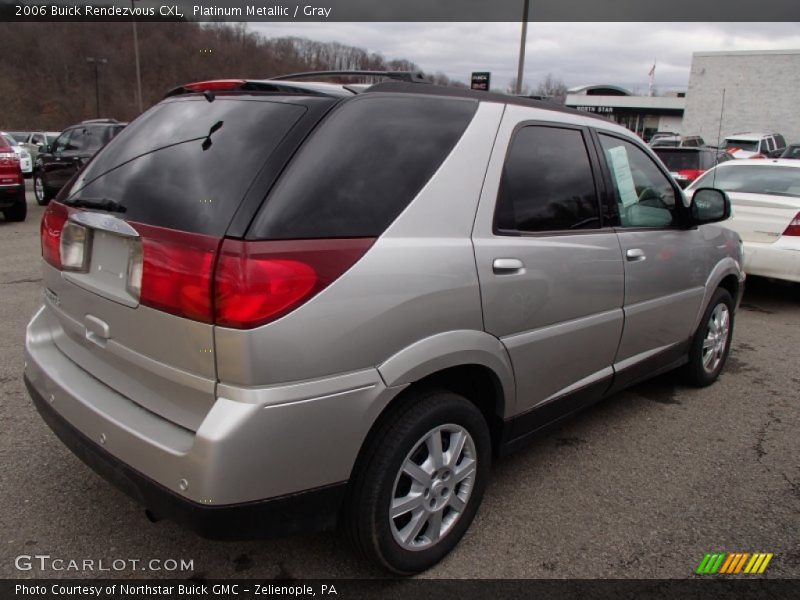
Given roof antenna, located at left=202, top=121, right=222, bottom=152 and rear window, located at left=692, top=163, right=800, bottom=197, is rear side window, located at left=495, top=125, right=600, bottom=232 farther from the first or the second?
rear window, located at left=692, top=163, right=800, bottom=197

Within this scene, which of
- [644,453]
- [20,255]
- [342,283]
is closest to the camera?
[342,283]

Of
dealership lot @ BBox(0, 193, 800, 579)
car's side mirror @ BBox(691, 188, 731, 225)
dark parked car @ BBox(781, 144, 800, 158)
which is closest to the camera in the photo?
dealership lot @ BBox(0, 193, 800, 579)

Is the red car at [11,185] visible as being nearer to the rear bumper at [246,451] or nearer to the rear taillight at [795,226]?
the rear bumper at [246,451]

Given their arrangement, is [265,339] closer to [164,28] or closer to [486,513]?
[486,513]

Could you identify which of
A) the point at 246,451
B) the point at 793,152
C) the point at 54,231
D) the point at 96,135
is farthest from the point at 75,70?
the point at 246,451

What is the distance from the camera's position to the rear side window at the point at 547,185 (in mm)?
2531

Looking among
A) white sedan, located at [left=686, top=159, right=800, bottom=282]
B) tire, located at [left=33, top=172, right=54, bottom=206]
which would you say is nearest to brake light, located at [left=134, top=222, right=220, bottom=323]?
white sedan, located at [left=686, top=159, right=800, bottom=282]

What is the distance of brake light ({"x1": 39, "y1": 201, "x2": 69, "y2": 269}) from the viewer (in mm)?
2424

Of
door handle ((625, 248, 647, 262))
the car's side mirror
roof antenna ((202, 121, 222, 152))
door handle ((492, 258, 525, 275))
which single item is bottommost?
door handle ((625, 248, 647, 262))

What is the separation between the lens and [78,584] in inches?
87.1

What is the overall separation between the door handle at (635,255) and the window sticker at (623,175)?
9.8 inches

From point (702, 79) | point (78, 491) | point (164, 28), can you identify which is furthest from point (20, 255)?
point (164, 28)

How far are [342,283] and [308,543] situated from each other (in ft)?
4.04

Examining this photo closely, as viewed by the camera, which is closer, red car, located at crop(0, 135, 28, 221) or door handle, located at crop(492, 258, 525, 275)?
door handle, located at crop(492, 258, 525, 275)
